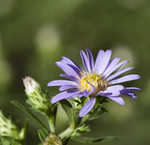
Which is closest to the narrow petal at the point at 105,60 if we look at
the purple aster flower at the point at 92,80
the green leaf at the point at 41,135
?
the purple aster flower at the point at 92,80

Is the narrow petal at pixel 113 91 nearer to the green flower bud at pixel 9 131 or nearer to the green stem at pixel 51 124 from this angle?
the green stem at pixel 51 124

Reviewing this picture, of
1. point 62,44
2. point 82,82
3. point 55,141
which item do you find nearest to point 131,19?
point 62,44

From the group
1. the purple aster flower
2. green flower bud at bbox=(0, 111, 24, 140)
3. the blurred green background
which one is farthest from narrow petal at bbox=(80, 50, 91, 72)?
the blurred green background

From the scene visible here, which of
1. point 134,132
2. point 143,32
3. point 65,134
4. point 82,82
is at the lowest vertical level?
point 134,132

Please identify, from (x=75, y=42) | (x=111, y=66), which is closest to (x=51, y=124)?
(x=111, y=66)

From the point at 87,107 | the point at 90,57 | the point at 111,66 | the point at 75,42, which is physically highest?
the point at 75,42

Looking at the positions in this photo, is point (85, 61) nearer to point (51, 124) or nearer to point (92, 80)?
point (92, 80)

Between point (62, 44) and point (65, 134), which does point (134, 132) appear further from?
point (65, 134)
